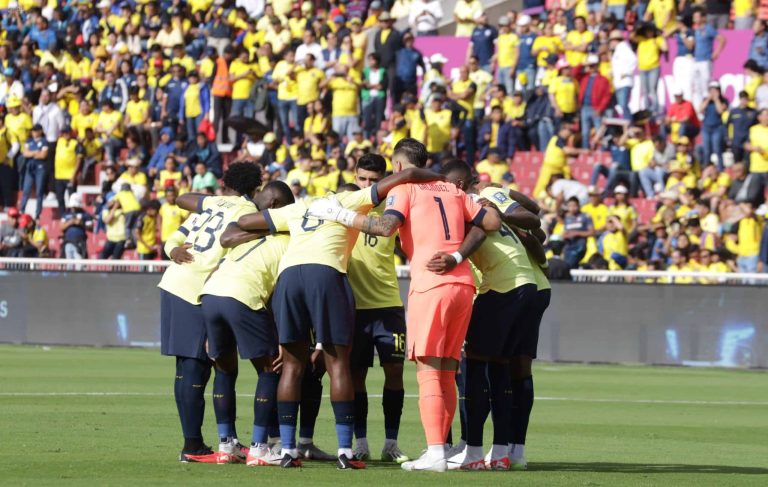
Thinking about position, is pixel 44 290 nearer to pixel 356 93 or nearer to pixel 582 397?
pixel 356 93

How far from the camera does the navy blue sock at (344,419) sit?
10055mm

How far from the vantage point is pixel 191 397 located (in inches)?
414

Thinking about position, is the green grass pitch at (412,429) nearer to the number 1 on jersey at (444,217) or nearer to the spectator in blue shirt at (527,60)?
the number 1 on jersey at (444,217)

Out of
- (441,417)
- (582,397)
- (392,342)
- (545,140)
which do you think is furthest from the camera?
(545,140)

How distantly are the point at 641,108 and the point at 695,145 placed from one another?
181cm

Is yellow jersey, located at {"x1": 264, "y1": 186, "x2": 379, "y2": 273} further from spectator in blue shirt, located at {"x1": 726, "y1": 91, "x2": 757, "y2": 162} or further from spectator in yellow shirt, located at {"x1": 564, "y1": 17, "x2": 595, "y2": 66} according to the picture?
spectator in yellow shirt, located at {"x1": 564, "y1": 17, "x2": 595, "y2": 66}

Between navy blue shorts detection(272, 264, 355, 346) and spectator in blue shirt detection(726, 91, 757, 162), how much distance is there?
54.7ft

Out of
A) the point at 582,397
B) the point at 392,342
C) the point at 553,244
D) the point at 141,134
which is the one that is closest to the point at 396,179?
the point at 392,342

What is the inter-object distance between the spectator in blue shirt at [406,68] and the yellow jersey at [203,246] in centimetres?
1924

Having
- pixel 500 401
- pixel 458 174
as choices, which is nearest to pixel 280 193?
pixel 458 174

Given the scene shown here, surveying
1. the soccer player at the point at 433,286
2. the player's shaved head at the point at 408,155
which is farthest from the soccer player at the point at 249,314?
the player's shaved head at the point at 408,155

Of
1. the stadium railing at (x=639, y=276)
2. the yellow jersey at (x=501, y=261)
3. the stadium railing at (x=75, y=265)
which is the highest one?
the yellow jersey at (x=501, y=261)

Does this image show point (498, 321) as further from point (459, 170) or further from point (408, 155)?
point (408, 155)

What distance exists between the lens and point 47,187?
3219cm
